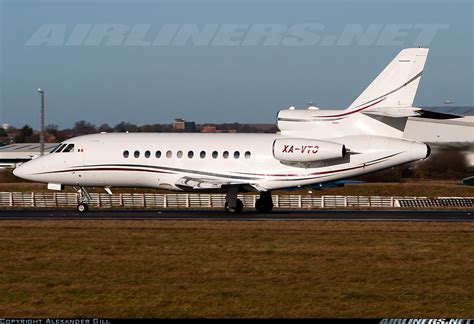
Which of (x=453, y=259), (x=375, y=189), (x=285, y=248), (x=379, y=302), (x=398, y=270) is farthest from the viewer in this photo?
(x=375, y=189)

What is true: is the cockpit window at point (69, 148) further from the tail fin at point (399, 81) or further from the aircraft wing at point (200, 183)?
the tail fin at point (399, 81)

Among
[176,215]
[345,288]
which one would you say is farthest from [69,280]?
[176,215]

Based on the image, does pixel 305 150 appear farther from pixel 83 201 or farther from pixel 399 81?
pixel 83 201

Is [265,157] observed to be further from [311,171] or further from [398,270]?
[398,270]

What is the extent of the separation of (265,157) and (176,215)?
451 centimetres

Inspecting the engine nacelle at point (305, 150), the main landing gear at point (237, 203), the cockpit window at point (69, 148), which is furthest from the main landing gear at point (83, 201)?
the engine nacelle at point (305, 150)

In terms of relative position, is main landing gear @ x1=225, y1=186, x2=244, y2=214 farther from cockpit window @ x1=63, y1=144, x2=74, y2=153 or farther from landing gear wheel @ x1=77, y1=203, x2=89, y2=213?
cockpit window @ x1=63, y1=144, x2=74, y2=153

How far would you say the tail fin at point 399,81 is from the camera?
37.9m

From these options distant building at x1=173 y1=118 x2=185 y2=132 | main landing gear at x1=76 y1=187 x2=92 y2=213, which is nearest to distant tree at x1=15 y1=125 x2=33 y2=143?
distant building at x1=173 y1=118 x2=185 y2=132

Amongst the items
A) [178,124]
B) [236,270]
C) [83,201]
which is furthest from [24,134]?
[236,270]

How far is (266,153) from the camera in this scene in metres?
39.0

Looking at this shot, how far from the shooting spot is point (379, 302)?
1736 cm

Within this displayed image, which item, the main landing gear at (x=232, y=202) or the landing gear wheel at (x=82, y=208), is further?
the landing gear wheel at (x=82, y=208)

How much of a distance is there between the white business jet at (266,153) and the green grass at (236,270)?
20.5 feet
